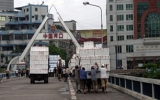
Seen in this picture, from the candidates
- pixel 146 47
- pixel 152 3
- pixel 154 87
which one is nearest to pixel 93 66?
pixel 154 87

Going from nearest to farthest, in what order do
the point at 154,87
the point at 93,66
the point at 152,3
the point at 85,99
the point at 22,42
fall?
the point at 154,87 < the point at 85,99 < the point at 93,66 < the point at 152,3 < the point at 22,42

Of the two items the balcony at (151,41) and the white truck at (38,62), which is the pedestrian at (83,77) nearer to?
the white truck at (38,62)

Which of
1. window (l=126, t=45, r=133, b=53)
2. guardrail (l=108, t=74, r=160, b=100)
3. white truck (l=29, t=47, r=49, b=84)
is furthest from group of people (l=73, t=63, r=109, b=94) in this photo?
window (l=126, t=45, r=133, b=53)

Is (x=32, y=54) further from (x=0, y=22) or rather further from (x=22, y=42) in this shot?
(x=0, y=22)

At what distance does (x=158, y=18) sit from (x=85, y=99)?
80810 millimetres

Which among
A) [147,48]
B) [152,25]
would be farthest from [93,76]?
[152,25]

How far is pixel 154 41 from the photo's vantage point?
89.7m

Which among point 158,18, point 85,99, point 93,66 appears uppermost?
point 158,18

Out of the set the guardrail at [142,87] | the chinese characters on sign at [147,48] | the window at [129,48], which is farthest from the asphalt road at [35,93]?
the window at [129,48]

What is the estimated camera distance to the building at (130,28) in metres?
90.8

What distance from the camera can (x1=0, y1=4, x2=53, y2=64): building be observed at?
119m

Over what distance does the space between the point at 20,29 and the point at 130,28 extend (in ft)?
125

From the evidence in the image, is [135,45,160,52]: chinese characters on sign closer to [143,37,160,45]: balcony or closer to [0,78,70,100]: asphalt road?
[143,37,160,45]: balcony

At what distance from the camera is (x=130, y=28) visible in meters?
101
